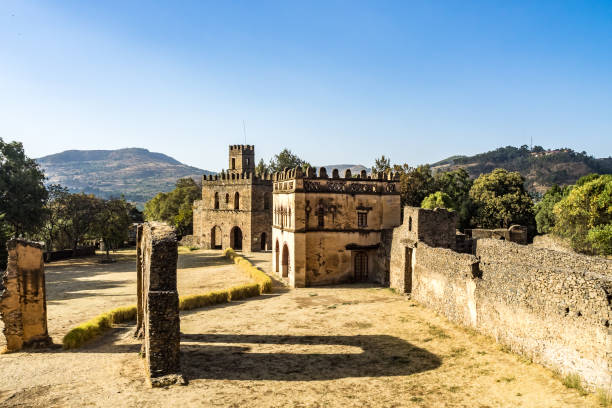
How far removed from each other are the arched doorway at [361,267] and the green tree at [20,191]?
29.3 metres

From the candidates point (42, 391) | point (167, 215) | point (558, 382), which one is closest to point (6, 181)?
point (167, 215)

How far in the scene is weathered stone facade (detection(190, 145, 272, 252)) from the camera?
157ft

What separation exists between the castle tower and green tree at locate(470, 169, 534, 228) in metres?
27.8

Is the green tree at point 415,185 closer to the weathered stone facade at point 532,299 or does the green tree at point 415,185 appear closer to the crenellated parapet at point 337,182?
the crenellated parapet at point 337,182

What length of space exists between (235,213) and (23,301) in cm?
3250

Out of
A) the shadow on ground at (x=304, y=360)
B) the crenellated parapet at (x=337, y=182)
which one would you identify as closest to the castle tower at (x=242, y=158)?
the crenellated parapet at (x=337, y=182)

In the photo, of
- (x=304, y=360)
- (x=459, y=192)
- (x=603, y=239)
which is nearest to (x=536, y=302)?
(x=304, y=360)

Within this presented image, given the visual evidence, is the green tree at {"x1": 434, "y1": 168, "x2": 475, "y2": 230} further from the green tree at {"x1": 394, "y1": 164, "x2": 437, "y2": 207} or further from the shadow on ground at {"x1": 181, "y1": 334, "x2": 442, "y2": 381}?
the shadow on ground at {"x1": 181, "y1": 334, "x2": 442, "y2": 381}

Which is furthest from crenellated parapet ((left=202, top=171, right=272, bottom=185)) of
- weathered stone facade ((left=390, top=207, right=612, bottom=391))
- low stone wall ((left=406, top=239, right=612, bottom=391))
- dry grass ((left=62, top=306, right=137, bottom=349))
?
low stone wall ((left=406, top=239, right=612, bottom=391))

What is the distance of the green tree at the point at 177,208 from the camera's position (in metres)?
63.9

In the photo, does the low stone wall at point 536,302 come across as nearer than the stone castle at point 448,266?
Yes

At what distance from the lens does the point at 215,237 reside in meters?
51.3

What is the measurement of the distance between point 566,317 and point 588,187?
98.5 feet

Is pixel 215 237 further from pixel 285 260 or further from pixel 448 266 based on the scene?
pixel 448 266
